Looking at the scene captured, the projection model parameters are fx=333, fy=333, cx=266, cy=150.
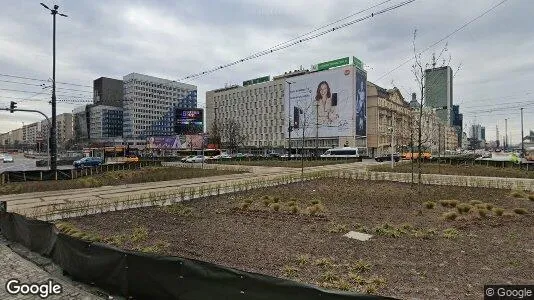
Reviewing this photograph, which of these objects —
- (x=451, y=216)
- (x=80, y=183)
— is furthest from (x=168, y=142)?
(x=451, y=216)

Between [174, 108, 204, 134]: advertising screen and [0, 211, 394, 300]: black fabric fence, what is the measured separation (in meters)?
64.4

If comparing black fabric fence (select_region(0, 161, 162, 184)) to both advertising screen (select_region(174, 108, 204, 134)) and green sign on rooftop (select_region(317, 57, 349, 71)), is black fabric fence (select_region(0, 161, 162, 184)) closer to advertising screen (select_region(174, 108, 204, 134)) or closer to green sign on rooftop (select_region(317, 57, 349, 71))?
advertising screen (select_region(174, 108, 204, 134))

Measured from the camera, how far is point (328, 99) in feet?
356

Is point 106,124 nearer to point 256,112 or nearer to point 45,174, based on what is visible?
point 256,112

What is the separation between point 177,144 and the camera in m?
114

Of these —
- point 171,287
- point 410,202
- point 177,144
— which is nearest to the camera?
point 171,287

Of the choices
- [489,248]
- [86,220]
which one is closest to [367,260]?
[489,248]

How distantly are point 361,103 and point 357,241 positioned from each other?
334ft

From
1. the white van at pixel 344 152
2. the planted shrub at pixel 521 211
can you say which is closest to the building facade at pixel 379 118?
the white van at pixel 344 152

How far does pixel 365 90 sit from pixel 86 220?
10516cm

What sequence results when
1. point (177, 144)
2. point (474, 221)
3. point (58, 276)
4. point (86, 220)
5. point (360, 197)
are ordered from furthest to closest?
point (177, 144), point (360, 197), point (86, 220), point (474, 221), point (58, 276)

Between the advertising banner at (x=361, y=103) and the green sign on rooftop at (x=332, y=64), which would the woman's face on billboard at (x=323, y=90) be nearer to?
the green sign on rooftop at (x=332, y=64)

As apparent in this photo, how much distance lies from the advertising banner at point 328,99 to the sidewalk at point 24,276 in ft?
299

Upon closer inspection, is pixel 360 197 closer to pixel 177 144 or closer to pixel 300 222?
pixel 300 222
